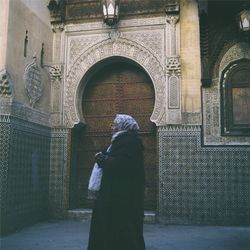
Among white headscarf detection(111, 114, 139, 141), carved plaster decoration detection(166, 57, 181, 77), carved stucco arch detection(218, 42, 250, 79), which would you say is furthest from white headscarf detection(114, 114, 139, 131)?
carved stucco arch detection(218, 42, 250, 79)

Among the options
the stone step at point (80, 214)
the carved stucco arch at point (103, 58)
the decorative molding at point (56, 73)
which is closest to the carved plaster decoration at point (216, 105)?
the carved stucco arch at point (103, 58)

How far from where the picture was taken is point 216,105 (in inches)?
251

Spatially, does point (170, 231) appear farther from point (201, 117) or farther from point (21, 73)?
point (21, 73)

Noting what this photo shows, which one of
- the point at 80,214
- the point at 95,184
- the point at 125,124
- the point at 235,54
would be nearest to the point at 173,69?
the point at 235,54

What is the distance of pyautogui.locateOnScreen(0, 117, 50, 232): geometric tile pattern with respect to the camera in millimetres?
5359

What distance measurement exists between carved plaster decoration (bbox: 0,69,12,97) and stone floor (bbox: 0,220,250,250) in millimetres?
1994

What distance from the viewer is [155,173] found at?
263 inches

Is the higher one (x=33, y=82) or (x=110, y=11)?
(x=110, y=11)

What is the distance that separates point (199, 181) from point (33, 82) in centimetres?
314

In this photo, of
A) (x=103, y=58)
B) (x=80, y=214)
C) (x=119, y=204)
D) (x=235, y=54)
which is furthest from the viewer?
(x=103, y=58)

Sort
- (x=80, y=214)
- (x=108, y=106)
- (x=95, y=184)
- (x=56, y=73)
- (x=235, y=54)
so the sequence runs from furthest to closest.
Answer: (x=108, y=106) → (x=56, y=73) → (x=80, y=214) → (x=235, y=54) → (x=95, y=184)

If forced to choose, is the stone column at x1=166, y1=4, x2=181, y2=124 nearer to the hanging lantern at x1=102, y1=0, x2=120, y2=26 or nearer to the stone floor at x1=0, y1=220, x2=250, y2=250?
the hanging lantern at x1=102, y1=0, x2=120, y2=26

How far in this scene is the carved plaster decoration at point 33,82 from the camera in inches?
240

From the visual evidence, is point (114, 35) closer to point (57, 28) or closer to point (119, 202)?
point (57, 28)
